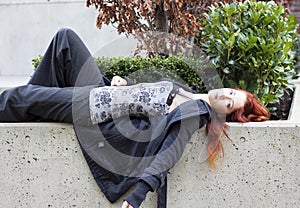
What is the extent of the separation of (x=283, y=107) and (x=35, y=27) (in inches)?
158

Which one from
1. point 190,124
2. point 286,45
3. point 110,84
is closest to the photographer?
point 190,124

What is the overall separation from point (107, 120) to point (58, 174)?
15.3 inches

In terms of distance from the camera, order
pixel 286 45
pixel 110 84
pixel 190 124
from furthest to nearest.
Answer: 1. pixel 286 45
2. pixel 110 84
3. pixel 190 124

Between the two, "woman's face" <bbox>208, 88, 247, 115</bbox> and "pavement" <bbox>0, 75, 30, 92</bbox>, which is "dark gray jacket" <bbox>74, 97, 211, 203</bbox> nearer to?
"woman's face" <bbox>208, 88, 247, 115</bbox>

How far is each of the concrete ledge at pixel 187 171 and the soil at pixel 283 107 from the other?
0.65m

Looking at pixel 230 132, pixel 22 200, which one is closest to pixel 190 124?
pixel 230 132

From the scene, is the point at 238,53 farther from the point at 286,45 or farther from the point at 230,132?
the point at 230,132

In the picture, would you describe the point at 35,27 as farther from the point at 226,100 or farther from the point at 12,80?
the point at 226,100

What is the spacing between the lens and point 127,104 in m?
2.88

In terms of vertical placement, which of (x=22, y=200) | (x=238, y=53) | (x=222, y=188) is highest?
(x=238, y=53)

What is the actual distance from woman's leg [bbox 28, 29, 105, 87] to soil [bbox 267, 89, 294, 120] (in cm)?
112

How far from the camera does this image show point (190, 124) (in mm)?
2707

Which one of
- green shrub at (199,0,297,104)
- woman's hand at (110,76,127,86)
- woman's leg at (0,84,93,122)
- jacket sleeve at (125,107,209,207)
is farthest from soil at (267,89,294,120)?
woman's leg at (0,84,93,122)

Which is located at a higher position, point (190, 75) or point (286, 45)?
point (286, 45)
